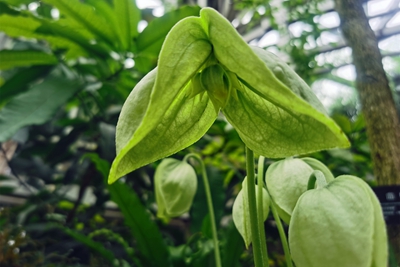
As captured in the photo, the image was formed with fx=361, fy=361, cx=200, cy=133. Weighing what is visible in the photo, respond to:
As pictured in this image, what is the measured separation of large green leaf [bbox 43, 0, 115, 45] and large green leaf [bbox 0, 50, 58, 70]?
110mm

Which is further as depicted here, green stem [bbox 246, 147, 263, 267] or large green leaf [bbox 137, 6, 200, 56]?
large green leaf [bbox 137, 6, 200, 56]

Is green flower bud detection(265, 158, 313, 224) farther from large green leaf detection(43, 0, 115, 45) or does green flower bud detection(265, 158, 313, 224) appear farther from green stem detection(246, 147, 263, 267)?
large green leaf detection(43, 0, 115, 45)

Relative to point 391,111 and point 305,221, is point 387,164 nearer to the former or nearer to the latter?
point 391,111

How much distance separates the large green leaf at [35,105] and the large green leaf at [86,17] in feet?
0.44

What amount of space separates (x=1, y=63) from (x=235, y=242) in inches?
25.4

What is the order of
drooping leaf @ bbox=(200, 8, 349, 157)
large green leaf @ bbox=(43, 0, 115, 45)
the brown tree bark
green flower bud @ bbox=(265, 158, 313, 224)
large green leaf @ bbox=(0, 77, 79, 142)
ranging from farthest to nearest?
large green leaf @ bbox=(43, 0, 115, 45), large green leaf @ bbox=(0, 77, 79, 142), the brown tree bark, green flower bud @ bbox=(265, 158, 313, 224), drooping leaf @ bbox=(200, 8, 349, 157)

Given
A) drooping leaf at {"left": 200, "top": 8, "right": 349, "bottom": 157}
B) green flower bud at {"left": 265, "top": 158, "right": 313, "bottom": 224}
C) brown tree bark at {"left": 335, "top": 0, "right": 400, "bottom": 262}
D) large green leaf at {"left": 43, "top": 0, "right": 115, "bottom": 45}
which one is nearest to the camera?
drooping leaf at {"left": 200, "top": 8, "right": 349, "bottom": 157}

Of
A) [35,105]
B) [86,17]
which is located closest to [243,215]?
[35,105]

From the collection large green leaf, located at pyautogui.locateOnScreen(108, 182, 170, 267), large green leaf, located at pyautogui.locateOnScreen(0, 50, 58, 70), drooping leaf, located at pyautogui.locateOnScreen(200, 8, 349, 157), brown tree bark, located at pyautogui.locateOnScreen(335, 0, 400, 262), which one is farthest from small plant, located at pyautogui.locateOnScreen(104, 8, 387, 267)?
large green leaf, located at pyautogui.locateOnScreen(0, 50, 58, 70)

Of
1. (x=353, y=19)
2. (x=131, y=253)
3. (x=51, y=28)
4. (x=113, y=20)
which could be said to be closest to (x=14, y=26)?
(x=51, y=28)

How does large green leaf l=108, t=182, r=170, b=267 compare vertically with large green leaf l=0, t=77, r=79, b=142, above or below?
below

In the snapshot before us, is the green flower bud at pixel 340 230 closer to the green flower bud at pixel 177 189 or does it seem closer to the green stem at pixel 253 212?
the green stem at pixel 253 212

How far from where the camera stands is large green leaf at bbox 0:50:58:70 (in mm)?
811

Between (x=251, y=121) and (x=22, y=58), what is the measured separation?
729 mm
